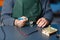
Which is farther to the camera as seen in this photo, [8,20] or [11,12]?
[11,12]

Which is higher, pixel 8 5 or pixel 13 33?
pixel 8 5

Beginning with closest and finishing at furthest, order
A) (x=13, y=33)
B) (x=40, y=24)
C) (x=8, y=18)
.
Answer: (x=13, y=33), (x=40, y=24), (x=8, y=18)

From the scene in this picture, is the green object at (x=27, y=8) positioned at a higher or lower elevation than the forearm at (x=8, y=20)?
higher

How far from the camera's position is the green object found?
1.43 m

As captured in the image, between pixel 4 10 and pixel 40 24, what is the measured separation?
0.41 metres

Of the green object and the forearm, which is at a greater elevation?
the green object

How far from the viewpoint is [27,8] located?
1.44 metres

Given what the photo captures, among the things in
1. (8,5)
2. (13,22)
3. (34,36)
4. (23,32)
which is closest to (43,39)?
(34,36)

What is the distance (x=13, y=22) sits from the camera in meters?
1.34

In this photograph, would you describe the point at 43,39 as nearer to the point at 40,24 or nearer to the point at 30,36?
the point at 30,36

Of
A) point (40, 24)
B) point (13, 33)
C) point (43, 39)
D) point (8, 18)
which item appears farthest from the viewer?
point (8, 18)

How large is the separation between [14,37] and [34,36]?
0.49ft

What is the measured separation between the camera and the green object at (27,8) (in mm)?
1433

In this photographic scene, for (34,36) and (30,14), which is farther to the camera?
(30,14)
